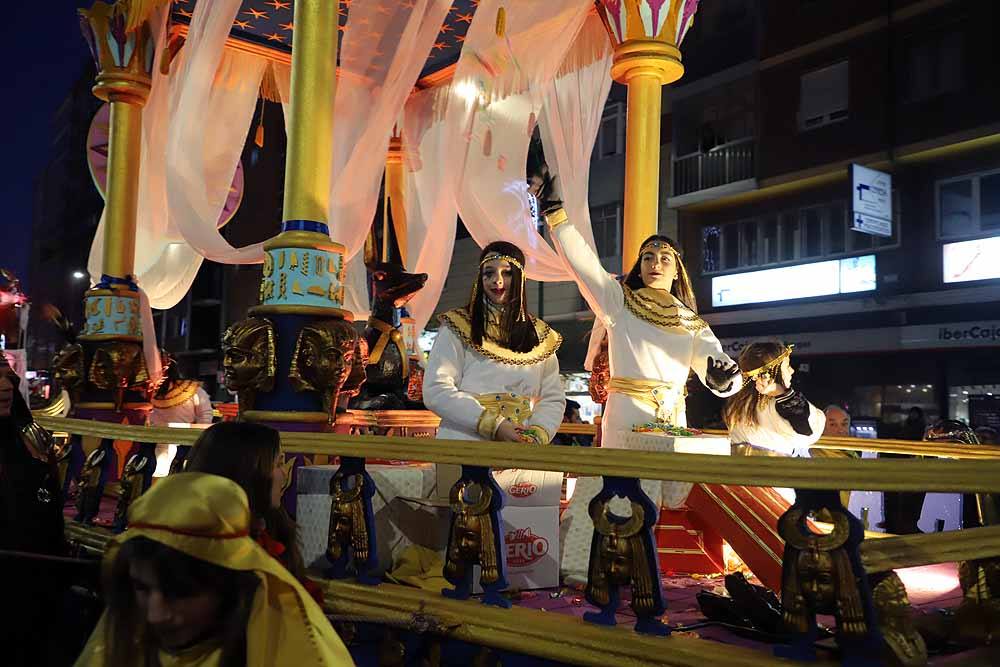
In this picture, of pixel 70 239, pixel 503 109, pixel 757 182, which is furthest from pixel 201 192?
pixel 70 239

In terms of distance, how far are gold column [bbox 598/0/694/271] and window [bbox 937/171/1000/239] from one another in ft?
34.2

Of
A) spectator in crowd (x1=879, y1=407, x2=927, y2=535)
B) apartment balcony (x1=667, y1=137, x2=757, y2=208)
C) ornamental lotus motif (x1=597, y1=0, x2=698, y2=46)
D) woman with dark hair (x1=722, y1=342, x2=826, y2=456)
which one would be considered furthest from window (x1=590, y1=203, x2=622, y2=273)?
woman with dark hair (x1=722, y1=342, x2=826, y2=456)

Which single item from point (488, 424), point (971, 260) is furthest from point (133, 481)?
point (971, 260)

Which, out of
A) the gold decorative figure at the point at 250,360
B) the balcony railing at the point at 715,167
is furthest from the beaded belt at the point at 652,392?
the balcony railing at the point at 715,167

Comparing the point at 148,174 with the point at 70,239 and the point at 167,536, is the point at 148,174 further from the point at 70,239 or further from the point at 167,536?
the point at 70,239

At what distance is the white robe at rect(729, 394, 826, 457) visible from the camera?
4496 millimetres

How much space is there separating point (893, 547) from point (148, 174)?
7.70 metres

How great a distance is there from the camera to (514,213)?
6656 mm

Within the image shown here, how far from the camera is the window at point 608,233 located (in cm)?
1997

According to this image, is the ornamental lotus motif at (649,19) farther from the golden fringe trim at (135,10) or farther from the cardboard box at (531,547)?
the cardboard box at (531,547)

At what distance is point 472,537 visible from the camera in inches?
126

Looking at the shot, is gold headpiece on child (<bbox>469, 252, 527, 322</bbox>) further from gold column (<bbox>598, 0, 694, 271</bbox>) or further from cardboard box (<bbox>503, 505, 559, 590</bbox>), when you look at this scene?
gold column (<bbox>598, 0, 694, 271</bbox>)

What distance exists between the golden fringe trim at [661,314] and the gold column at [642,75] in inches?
87.4

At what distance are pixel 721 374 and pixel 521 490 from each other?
1516 mm
